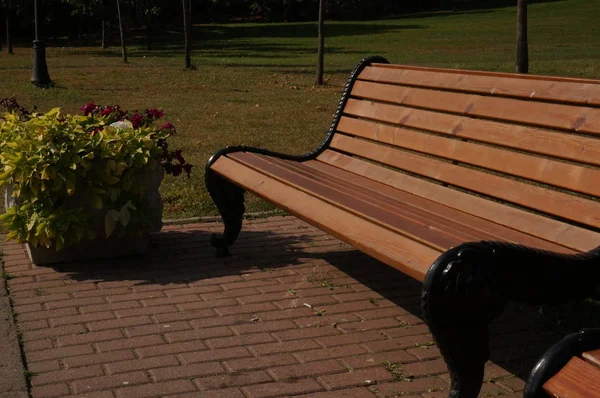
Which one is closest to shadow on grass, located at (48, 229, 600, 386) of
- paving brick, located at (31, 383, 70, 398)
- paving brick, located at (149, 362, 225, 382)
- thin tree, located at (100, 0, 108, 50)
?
paving brick, located at (149, 362, 225, 382)

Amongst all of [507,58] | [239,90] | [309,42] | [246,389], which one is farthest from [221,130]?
[309,42]

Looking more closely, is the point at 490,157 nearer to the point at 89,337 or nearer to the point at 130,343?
the point at 130,343

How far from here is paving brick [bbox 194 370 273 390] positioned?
404 centimetres

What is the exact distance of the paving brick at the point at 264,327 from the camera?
4.73 m

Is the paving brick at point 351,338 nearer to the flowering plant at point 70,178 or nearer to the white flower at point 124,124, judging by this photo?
the flowering plant at point 70,178

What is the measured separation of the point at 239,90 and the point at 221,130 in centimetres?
559

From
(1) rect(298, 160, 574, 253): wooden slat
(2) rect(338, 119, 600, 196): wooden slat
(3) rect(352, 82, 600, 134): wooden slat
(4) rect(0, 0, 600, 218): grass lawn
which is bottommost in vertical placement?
(4) rect(0, 0, 600, 218): grass lawn

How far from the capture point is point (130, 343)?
455 centimetres

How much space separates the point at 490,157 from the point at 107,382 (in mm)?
2083

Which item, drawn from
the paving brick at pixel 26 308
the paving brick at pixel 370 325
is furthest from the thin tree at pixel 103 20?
the paving brick at pixel 370 325

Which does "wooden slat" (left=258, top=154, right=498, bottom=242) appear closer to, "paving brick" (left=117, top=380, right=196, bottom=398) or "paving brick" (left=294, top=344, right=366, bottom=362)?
"paving brick" (left=294, top=344, right=366, bottom=362)

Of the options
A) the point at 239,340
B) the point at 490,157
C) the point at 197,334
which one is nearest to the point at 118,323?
the point at 197,334

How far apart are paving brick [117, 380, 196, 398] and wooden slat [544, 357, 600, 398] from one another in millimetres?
1865

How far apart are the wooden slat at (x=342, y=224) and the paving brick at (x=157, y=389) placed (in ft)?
3.07
